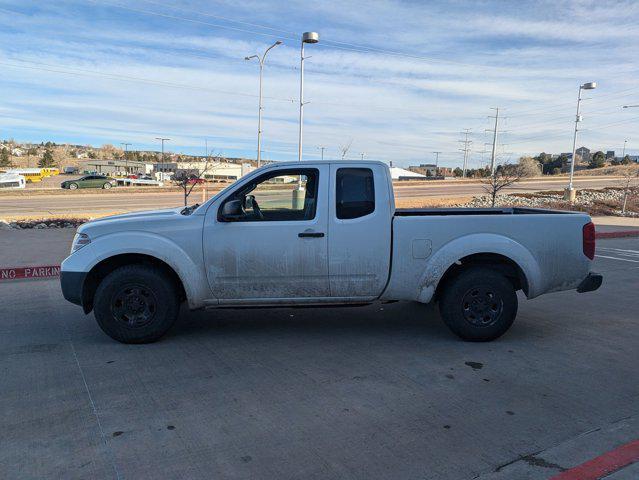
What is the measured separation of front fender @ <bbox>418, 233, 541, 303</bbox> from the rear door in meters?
0.46

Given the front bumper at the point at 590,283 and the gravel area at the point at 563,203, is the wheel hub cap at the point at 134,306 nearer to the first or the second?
the front bumper at the point at 590,283

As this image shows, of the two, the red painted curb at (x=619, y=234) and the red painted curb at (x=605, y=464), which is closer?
the red painted curb at (x=605, y=464)

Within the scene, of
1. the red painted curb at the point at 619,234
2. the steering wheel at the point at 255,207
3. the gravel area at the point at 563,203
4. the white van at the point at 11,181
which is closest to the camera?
the steering wheel at the point at 255,207

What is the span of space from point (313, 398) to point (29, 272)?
7.12m

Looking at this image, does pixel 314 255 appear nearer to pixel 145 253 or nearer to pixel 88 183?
pixel 145 253

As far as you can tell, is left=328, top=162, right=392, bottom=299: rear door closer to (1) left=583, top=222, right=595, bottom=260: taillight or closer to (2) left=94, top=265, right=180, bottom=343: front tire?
(2) left=94, top=265, right=180, bottom=343: front tire

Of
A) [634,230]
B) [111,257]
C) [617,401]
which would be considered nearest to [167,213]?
[111,257]

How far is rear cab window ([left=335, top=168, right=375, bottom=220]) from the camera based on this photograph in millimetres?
5621

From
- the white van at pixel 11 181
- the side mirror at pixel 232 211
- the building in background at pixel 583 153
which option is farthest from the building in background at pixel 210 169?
the building in background at pixel 583 153

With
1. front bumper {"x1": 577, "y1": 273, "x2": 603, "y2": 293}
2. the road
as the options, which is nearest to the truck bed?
front bumper {"x1": 577, "y1": 273, "x2": 603, "y2": 293}

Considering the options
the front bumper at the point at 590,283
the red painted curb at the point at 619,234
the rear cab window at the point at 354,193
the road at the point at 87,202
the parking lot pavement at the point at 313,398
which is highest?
the rear cab window at the point at 354,193

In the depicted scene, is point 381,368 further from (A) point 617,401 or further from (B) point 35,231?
(B) point 35,231

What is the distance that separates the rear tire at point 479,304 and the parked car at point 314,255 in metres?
0.01

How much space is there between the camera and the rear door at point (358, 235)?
5555 millimetres
